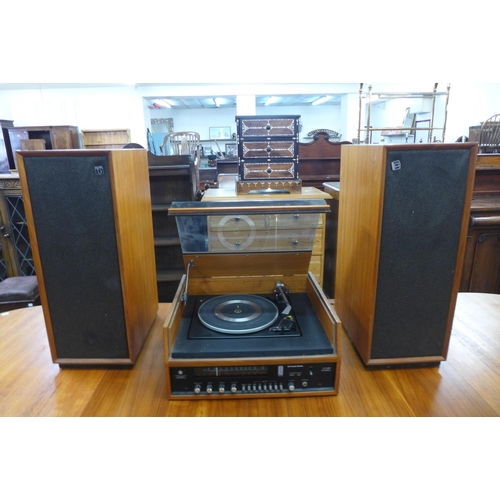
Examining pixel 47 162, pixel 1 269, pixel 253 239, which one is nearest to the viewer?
pixel 47 162

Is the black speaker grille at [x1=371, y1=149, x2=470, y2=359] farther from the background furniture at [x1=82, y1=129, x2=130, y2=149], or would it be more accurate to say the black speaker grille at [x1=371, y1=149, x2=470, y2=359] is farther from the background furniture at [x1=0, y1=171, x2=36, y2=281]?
the background furniture at [x1=82, y1=129, x2=130, y2=149]

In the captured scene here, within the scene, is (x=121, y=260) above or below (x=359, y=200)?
below

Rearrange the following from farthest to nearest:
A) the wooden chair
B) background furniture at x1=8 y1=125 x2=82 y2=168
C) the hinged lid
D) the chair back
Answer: background furniture at x1=8 y1=125 x2=82 y2=168, the chair back, the wooden chair, the hinged lid

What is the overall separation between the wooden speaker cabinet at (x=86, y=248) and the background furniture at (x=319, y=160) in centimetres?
294

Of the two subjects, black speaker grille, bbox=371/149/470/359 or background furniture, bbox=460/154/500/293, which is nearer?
black speaker grille, bbox=371/149/470/359

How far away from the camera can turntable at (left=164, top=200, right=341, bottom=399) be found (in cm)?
98

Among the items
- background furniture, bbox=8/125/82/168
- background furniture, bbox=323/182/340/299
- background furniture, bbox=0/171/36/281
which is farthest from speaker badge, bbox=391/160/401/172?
background furniture, bbox=8/125/82/168

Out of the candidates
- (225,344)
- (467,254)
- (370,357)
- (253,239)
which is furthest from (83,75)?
(467,254)

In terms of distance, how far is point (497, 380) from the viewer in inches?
42.4

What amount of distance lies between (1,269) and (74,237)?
10.4ft

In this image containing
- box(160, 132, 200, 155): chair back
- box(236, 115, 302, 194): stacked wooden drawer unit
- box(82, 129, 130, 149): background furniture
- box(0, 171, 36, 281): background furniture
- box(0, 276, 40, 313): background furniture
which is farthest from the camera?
box(82, 129, 130, 149): background furniture

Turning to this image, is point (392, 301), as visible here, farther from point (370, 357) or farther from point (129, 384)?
point (129, 384)

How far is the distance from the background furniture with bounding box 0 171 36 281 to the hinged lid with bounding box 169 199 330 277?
2.57 m

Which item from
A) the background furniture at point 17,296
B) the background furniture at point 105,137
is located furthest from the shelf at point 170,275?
the background furniture at point 105,137
